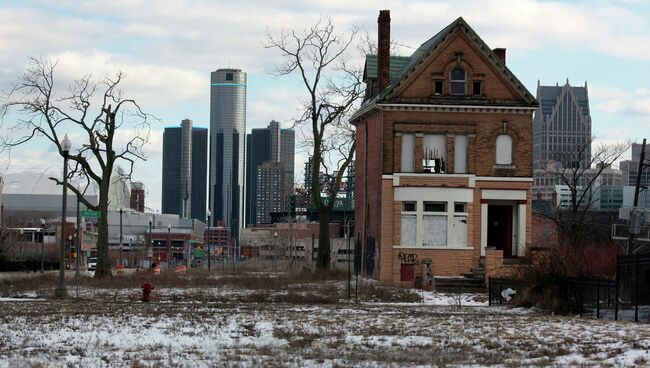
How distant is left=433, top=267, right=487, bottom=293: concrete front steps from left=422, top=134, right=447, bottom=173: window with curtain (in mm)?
5495

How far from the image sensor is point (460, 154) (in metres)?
53.8

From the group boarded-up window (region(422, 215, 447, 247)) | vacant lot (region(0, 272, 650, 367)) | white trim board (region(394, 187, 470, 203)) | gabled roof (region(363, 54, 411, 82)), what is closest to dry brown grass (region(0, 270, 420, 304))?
vacant lot (region(0, 272, 650, 367))

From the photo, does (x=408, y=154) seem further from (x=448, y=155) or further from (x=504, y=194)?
(x=504, y=194)

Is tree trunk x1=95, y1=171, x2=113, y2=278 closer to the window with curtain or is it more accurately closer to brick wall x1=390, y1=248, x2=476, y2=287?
brick wall x1=390, y1=248, x2=476, y2=287

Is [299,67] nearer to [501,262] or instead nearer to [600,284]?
→ [501,262]

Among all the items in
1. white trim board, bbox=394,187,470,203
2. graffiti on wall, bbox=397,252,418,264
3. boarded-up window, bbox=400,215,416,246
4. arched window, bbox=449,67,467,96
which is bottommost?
graffiti on wall, bbox=397,252,418,264

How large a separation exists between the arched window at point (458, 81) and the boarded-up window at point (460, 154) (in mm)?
2218

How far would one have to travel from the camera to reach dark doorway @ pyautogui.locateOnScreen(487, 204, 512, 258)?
182ft

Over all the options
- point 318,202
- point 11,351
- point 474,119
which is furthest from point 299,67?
point 11,351

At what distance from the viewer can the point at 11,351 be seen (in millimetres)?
18203

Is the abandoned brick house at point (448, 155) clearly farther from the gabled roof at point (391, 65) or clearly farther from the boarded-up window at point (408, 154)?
the gabled roof at point (391, 65)

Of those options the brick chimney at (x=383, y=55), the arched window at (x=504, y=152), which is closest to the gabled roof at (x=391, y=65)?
the brick chimney at (x=383, y=55)

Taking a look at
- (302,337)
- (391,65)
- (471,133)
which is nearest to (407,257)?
(471,133)

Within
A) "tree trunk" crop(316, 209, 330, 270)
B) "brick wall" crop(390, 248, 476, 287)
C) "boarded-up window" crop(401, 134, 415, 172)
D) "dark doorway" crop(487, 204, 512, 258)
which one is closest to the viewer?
"brick wall" crop(390, 248, 476, 287)
